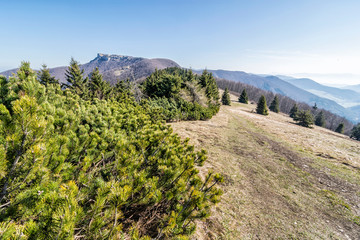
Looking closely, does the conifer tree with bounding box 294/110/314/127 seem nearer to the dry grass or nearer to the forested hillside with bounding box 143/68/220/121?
the forested hillside with bounding box 143/68/220/121

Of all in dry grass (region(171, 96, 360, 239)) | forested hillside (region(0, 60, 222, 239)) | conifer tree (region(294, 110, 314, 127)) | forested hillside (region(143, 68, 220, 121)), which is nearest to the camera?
forested hillside (region(0, 60, 222, 239))

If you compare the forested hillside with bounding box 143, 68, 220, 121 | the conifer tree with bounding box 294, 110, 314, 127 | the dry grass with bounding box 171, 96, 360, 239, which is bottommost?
the conifer tree with bounding box 294, 110, 314, 127

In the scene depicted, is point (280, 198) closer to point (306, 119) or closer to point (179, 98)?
point (179, 98)

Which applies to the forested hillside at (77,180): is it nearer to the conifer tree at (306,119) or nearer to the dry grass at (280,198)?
the dry grass at (280,198)

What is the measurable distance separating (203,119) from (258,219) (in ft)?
45.1

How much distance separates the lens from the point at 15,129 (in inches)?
57.0

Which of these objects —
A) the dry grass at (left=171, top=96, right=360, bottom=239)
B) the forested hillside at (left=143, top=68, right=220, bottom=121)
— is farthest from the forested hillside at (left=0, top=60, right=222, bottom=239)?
Answer: the forested hillside at (left=143, top=68, right=220, bottom=121)

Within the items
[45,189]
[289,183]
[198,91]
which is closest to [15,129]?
[45,189]

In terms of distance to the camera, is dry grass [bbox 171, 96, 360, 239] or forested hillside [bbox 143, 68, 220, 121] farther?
forested hillside [bbox 143, 68, 220, 121]

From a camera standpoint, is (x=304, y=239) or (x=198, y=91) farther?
(x=198, y=91)

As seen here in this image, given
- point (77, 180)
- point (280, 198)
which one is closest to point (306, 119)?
point (280, 198)

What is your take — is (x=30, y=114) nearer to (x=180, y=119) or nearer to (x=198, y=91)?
(x=180, y=119)

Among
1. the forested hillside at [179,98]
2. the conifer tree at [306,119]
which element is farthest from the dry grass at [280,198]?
the conifer tree at [306,119]

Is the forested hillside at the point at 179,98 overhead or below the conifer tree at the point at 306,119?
overhead
